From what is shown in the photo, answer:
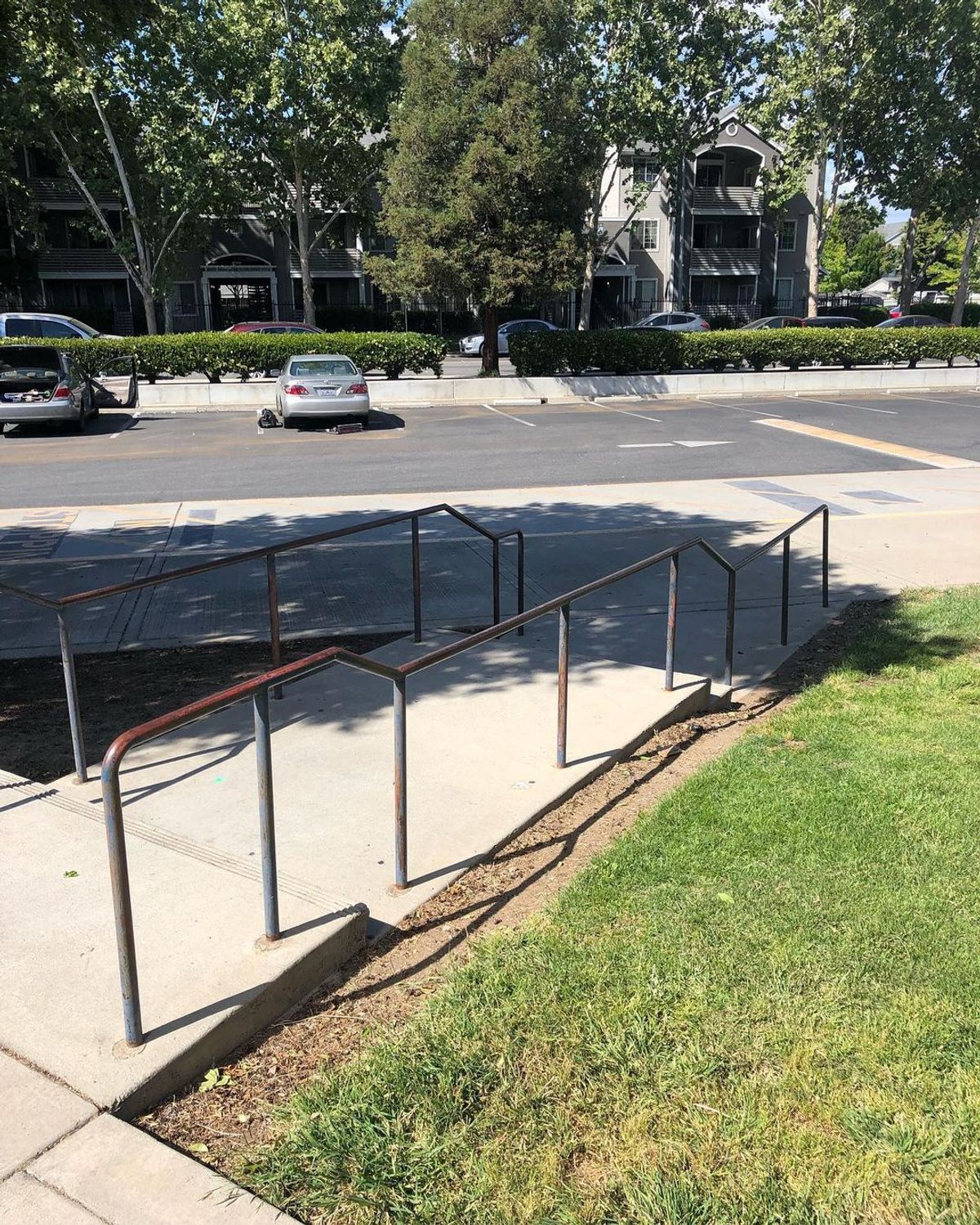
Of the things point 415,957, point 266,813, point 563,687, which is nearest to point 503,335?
point 563,687

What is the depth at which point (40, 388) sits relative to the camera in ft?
69.6

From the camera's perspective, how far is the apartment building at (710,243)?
5562 cm

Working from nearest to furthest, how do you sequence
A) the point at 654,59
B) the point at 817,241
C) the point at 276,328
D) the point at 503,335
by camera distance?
the point at 276,328 < the point at 654,59 < the point at 817,241 < the point at 503,335

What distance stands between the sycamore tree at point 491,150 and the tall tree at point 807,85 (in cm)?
1572

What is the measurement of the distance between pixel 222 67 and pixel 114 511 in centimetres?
2727

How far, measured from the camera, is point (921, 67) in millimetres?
40469

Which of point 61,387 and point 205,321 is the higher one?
point 205,321

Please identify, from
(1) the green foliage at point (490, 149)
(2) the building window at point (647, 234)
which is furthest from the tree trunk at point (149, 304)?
(2) the building window at point (647, 234)

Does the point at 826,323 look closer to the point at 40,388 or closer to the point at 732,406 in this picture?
the point at 732,406

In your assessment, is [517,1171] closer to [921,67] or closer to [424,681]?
[424,681]

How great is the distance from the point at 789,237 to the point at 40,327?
142 ft

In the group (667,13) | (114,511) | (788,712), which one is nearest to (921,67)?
(667,13)

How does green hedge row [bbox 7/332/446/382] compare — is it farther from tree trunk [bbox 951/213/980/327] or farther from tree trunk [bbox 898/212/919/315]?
tree trunk [bbox 951/213/980/327]

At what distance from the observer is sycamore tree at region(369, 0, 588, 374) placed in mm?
27016
